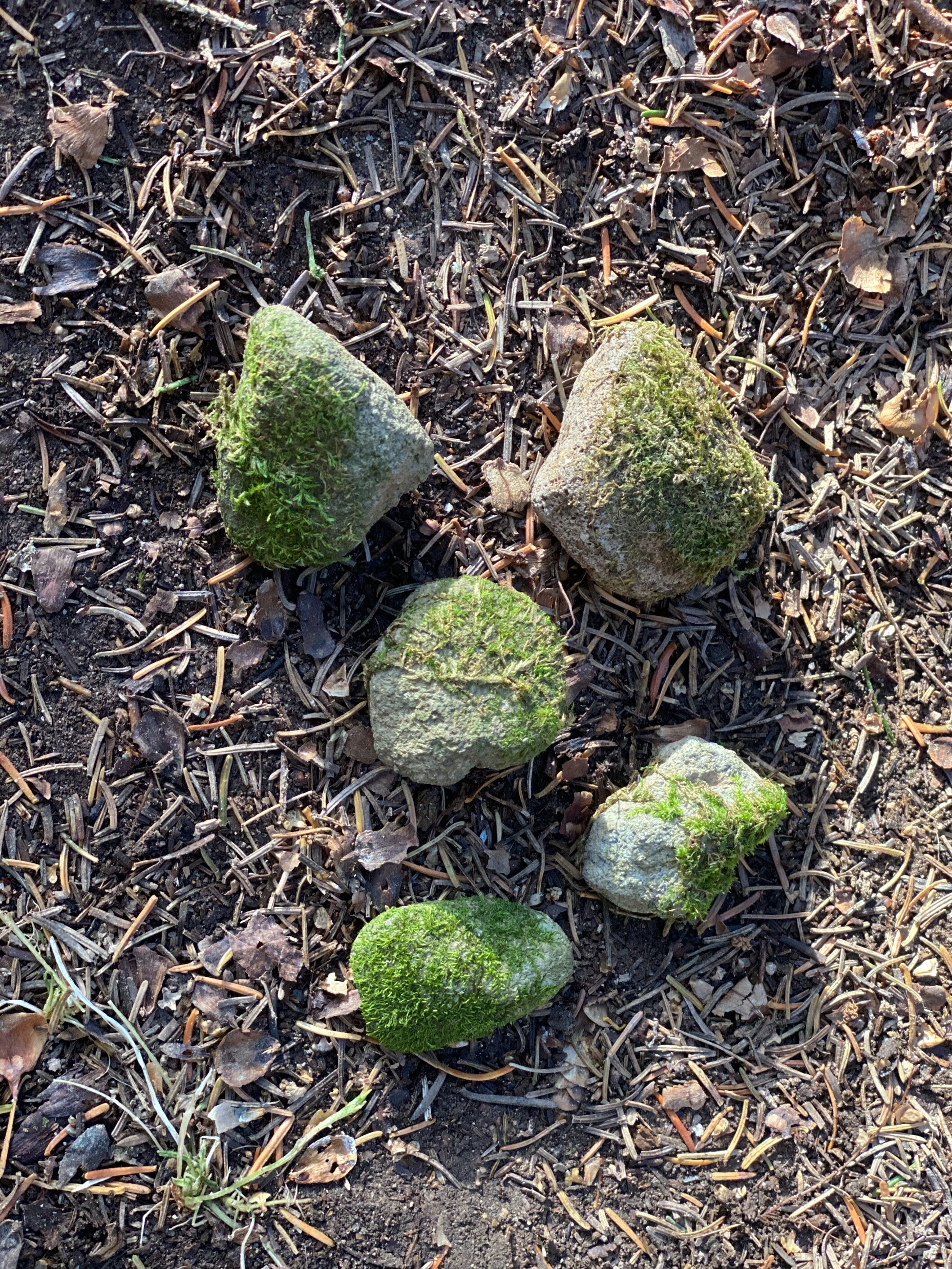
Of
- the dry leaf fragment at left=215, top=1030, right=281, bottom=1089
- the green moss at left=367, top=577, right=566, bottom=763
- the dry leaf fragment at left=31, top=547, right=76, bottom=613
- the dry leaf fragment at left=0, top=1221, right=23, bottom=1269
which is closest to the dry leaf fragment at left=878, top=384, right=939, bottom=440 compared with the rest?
the green moss at left=367, top=577, right=566, bottom=763

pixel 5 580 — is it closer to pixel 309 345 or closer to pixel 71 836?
pixel 71 836

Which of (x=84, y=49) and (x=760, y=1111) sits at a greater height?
(x=84, y=49)

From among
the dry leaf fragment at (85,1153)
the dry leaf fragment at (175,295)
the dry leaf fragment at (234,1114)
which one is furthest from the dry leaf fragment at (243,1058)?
the dry leaf fragment at (175,295)

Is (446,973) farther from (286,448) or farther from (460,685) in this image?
(286,448)

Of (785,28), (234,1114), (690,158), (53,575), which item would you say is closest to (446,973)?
(234,1114)

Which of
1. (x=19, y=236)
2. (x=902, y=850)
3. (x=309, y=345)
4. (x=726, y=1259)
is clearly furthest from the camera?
(x=902, y=850)

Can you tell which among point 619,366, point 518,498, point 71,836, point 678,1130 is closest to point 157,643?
point 71,836
